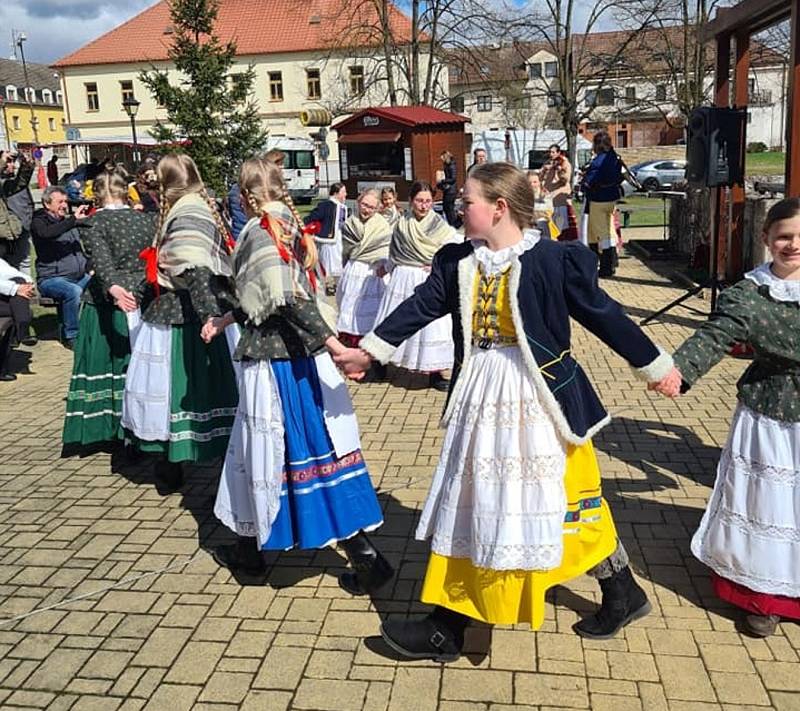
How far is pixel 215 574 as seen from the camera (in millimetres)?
4109

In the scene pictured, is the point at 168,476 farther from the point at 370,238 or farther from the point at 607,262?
the point at 607,262

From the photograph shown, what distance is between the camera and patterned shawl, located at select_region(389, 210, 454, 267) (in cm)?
724

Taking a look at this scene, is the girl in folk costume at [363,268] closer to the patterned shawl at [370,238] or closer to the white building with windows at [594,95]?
the patterned shawl at [370,238]

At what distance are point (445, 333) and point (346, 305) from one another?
1.24m

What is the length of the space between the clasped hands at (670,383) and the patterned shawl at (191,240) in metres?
2.30

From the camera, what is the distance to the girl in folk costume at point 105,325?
530cm

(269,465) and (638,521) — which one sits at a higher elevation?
(269,465)

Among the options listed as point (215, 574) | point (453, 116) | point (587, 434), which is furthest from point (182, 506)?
Answer: point (453, 116)

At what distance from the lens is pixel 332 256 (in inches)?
422

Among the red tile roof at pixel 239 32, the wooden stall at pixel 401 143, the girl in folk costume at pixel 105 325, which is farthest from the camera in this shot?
the red tile roof at pixel 239 32

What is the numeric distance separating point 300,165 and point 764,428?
34621mm

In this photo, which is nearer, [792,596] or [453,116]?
[792,596]

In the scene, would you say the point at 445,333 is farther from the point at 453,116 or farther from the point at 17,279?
the point at 453,116

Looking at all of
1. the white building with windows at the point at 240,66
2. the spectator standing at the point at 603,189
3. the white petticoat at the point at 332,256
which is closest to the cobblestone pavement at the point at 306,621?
the white petticoat at the point at 332,256
